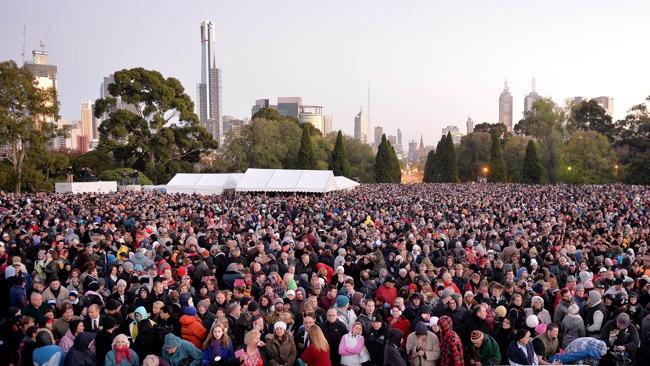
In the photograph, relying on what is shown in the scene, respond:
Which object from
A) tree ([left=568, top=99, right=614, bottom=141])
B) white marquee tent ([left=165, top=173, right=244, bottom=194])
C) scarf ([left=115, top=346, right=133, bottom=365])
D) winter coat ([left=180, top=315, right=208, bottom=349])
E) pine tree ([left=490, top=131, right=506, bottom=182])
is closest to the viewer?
scarf ([left=115, top=346, right=133, bottom=365])

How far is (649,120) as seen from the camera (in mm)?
46156

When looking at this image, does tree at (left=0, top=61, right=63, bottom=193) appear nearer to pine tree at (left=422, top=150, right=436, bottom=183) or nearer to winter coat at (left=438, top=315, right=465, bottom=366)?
winter coat at (left=438, top=315, right=465, bottom=366)

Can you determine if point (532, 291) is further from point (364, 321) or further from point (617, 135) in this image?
point (617, 135)

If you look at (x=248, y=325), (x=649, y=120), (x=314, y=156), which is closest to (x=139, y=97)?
(x=314, y=156)

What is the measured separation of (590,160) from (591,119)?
15861 millimetres

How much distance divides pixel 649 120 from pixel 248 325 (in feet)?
170

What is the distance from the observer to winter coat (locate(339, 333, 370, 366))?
14.6 ft

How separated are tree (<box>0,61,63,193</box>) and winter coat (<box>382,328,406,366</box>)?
28.1 meters

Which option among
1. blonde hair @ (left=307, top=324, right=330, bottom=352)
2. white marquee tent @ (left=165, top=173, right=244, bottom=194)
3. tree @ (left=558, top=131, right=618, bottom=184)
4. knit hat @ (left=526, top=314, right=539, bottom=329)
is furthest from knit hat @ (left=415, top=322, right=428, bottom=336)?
tree @ (left=558, top=131, right=618, bottom=184)

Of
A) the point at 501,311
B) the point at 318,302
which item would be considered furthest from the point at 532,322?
the point at 318,302

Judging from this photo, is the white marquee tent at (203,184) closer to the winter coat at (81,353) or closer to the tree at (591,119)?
the winter coat at (81,353)

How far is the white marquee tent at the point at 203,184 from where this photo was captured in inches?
1180

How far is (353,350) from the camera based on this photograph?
4445mm

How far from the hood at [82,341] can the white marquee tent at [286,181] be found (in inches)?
919
